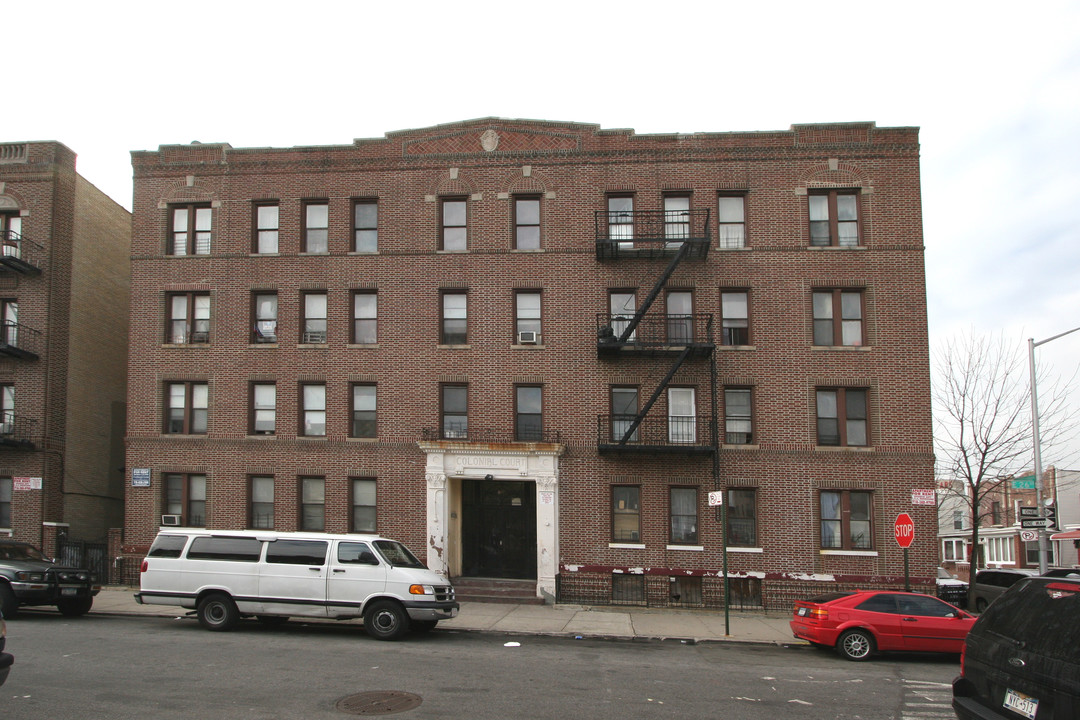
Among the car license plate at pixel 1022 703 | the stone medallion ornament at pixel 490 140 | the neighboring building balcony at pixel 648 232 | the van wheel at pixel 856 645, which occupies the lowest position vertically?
the van wheel at pixel 856 645

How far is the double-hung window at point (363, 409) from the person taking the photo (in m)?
23.8

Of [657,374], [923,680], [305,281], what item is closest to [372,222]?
[305,281]

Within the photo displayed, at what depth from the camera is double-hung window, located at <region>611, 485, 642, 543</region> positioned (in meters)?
22.7

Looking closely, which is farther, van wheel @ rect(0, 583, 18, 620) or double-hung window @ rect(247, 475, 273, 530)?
double-hung window @ rect(247, 475, 273, 530)

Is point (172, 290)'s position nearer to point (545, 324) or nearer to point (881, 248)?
point (545, 324)

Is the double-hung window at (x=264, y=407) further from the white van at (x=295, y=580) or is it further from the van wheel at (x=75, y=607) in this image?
the white van at (x=295, y=580)

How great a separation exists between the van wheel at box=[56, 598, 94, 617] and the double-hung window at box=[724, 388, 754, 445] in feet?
51.7

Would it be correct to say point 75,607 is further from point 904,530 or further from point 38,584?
point 904,530

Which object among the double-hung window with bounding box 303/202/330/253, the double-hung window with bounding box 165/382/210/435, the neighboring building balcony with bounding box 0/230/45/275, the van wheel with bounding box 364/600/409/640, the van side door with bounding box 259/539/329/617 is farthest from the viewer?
the neighboring building balcony with bounding box 0/230/45/275

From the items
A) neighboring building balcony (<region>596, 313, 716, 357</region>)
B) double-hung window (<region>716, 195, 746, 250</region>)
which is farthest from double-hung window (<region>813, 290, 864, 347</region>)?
neighboring building balcony (<region>596, 313, 716, 357</region>)

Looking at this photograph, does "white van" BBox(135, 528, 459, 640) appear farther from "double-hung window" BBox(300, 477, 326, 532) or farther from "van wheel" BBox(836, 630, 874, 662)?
"van wheel" BBox(836, 630, 874, 662)

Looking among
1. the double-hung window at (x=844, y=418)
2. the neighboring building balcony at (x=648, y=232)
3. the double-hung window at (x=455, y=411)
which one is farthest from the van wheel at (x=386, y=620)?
the double-hung window at (x=844, y=418)

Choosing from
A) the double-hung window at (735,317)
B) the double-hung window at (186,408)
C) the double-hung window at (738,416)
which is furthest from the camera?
the double-hung window at (186,408)

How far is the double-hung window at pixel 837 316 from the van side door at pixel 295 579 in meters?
14.4
